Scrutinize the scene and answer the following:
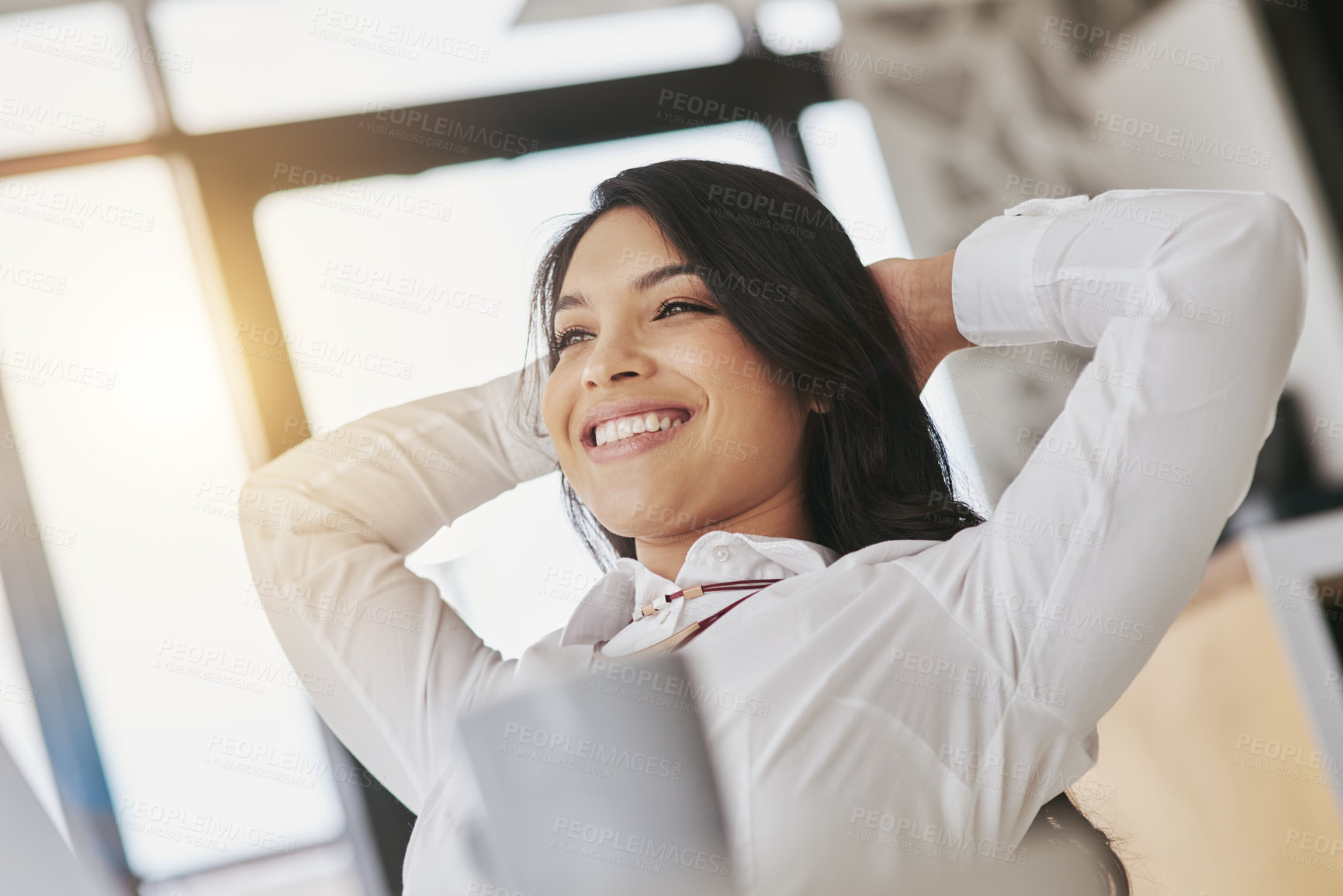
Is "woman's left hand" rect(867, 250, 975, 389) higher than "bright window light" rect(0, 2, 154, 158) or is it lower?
lower

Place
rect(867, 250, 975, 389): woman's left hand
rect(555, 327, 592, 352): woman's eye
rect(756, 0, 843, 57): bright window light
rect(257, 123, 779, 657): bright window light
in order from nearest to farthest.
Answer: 1. rect(867, 250, 975, 389): woman's left hand
2. rect(555, 327, 592, 352): woman's eye
3. rect(257, 123, 779, 657): bright window light
4. rect(756, 0, 843, 57): bright window light

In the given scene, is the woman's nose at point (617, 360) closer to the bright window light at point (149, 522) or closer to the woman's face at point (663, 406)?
the woman's face at point (663, 406)

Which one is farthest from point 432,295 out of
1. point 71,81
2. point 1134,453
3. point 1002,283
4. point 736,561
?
point 1134,453

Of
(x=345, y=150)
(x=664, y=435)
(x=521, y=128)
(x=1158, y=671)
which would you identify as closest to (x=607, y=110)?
(x=521, y=128)

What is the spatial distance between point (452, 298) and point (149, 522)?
0.69 m

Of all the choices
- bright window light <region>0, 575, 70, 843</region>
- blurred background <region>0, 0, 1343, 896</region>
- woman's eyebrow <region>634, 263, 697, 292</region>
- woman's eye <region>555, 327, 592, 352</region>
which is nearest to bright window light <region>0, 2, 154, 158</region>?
blurred background <region>0, 0, 1343, 896</region>

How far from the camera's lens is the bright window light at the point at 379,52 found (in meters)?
1.97

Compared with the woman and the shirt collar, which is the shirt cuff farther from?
the shirt collar

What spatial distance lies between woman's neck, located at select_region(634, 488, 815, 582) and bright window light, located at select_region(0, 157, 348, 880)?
0.96 meters

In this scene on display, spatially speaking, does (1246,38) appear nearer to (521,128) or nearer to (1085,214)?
(521,128)

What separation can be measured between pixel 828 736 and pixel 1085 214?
47cm

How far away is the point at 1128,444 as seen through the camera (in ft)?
2.28

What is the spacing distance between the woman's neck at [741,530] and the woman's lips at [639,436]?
0.35 feet

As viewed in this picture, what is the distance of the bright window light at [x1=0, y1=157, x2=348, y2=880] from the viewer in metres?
1.68
